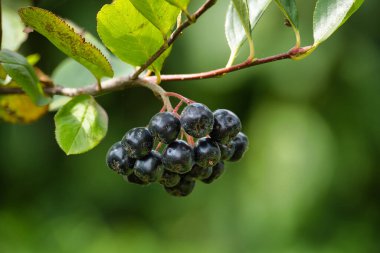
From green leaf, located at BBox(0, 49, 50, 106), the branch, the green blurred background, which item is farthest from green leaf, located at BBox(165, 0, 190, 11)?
the green blurred background

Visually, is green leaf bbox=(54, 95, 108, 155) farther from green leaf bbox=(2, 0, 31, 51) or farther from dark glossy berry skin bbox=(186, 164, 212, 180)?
green leaf bbox=(2, 0, 31, 51)

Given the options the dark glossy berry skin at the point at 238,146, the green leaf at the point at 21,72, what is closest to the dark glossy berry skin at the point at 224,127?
the dark glossy berry skin at the point at 238,146

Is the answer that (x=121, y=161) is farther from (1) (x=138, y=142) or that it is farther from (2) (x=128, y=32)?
(2) (x=128, y=32)

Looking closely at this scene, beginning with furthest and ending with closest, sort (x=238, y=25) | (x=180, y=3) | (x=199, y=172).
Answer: (x=238, y=25) < (x=199, y=172) < (x=180, y=3)

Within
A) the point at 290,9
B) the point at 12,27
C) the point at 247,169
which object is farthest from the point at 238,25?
the point at 247,169

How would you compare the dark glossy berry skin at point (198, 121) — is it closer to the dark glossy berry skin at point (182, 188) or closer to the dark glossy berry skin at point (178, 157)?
the dark glossy berry skin at point (178, 157)

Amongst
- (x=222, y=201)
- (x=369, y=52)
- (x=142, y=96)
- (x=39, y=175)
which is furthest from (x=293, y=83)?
(x=39, y=175)

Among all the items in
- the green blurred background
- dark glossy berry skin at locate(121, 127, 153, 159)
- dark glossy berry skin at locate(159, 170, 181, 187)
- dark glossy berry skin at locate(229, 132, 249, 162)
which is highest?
dark glossy berry skin at locate(121, 127, 153, 159)
